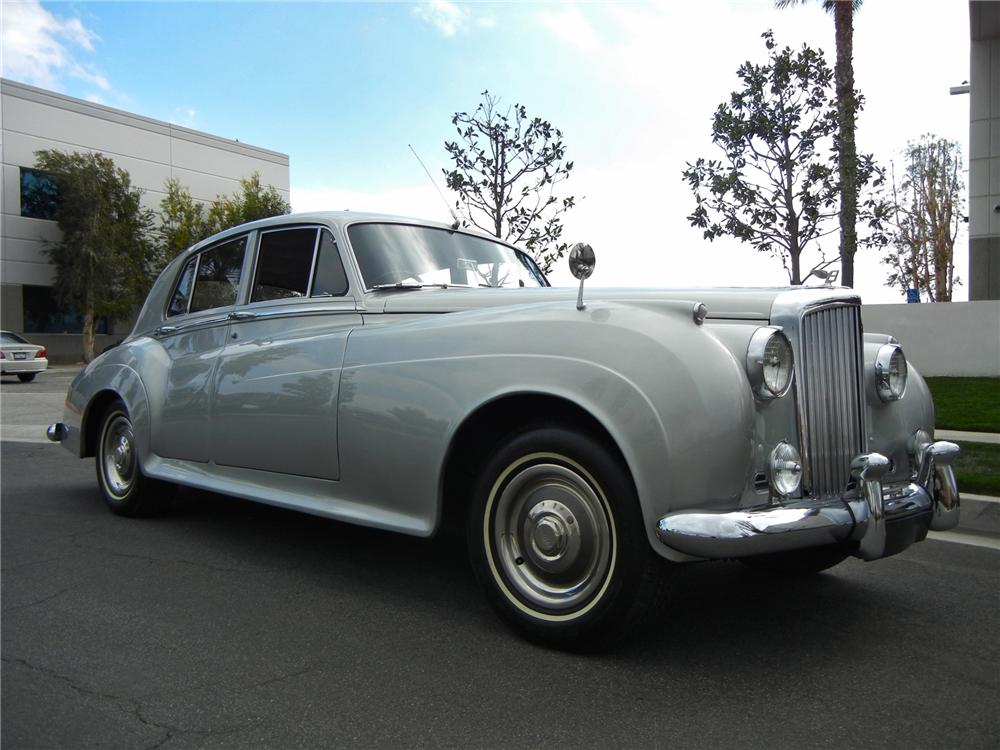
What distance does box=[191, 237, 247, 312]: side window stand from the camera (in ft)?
15.7

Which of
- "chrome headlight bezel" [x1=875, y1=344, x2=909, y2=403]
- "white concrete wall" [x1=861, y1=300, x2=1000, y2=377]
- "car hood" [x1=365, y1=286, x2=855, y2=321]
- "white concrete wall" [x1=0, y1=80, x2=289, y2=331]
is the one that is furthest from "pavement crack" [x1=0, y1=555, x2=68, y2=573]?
"white concrete wall" [x1=0, y1=80, x2=289, y2=331]

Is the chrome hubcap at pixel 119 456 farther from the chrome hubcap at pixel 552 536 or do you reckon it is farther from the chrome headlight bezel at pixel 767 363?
the chrome headlight bezel at pixel 767 363

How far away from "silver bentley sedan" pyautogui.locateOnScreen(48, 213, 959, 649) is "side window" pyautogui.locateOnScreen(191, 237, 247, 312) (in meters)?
0.36

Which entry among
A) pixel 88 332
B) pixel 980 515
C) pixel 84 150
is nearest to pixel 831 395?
pixel 980 515

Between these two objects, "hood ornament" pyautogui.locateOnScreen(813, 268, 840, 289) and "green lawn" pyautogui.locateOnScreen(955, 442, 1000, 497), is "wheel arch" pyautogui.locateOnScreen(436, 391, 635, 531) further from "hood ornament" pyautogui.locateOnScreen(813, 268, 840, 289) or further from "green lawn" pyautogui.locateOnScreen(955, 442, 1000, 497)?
"green lawn" pyautogui.locateOnScreen(955, 442, 1000, 497)

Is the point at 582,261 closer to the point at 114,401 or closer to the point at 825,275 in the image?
the point at 825,275

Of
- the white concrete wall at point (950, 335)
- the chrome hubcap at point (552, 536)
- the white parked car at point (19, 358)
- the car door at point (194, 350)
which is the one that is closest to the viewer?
the chrome hubcap at point (552, 536)

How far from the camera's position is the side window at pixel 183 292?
5.22 meters

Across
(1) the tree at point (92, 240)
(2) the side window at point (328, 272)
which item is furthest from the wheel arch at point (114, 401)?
(1) the tree at point (92, 240)

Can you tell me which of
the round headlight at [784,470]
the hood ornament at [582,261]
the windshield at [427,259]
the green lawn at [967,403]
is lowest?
the green lawn at [967,403]

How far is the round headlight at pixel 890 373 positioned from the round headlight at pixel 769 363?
794 millimetres

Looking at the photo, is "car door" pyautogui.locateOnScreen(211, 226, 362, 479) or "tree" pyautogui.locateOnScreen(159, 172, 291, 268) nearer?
"car door" pyautogui.locateOnScreen(211, 226, 362, 479)

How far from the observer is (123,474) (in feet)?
17.4

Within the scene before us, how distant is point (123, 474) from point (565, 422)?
11.8 feet
